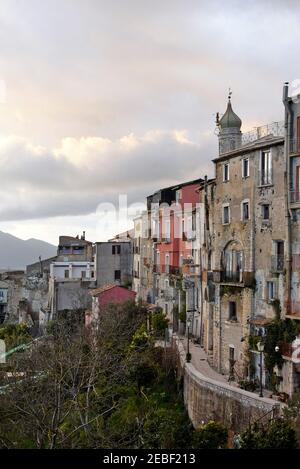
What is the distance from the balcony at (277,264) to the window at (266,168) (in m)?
4.30

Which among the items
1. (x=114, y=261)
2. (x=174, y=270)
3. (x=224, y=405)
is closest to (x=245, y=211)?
(x=224, y=405)

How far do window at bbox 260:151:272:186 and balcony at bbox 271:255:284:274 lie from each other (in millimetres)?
4301

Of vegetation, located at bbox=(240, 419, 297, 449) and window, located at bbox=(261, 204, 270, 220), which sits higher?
window, located at bbox=(261, 204, 270, 220)

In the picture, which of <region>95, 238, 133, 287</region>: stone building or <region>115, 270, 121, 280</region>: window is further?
<region>115, 270, 121, 280</region>: window

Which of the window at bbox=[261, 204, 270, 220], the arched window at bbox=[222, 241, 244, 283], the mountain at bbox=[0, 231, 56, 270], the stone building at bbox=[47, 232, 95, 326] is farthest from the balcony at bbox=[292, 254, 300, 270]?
the mountain at bbox=[0, 231, 56, 270]

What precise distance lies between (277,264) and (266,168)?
18.2 ft

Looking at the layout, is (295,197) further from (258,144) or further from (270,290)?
(270,290)

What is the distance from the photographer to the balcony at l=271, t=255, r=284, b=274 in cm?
3416

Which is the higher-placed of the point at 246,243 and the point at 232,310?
the point at 246,243

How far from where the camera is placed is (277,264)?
113 ft

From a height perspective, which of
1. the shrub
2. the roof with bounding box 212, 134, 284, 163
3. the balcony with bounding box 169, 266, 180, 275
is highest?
the roof with bounding box 212, 134, 284, 163

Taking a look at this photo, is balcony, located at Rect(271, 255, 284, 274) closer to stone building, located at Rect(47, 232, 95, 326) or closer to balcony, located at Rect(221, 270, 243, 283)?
balcony, located at Rect(221, 270, 243, 283)

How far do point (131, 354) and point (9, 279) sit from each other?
184 ft

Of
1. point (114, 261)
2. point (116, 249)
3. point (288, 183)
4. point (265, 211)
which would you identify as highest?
point (288, 183)
